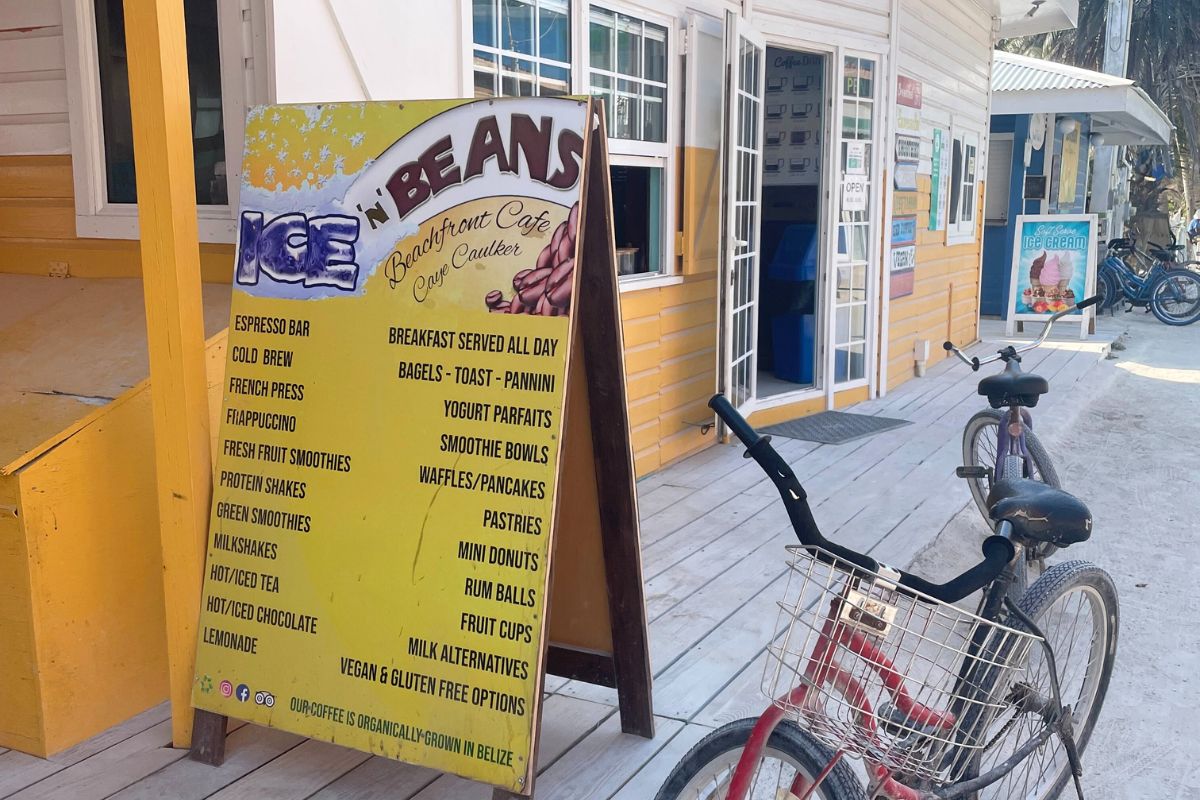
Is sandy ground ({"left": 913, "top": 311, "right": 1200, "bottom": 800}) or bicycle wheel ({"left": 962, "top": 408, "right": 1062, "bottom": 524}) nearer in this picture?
sandy ground ({"left": 913, "top": 311, "right": 1200, "bottom": 800})

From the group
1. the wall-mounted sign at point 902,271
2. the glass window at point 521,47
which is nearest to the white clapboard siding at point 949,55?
the wall-mounted sign at point 902,271

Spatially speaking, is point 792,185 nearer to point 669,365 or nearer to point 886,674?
point 669,365

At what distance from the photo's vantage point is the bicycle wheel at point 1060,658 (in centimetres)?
218

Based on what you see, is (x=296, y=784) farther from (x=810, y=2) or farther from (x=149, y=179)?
(x=810, y=2)

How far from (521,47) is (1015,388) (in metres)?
2.21

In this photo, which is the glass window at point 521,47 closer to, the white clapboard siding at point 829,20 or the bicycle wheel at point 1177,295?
the white clapboard siding at point 829,20

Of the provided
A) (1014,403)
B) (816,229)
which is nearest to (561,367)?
(1014,403)

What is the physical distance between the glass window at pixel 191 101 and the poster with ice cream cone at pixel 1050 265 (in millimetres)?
8947

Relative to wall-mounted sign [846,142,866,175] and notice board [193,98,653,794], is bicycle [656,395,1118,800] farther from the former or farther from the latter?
wall-mounted sign [846,142,866,175]

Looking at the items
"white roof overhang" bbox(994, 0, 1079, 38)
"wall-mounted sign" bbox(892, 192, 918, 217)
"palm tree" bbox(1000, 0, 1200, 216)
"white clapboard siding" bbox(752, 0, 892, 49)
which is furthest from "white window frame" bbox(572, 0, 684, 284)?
"palm tree" bbox(1000, 0, 1200, 216)

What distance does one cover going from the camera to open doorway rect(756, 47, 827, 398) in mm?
7285

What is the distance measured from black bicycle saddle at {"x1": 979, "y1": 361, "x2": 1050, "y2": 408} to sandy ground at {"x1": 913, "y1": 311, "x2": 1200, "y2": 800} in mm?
796

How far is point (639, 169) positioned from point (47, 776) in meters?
3.67

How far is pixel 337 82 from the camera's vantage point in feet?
10.3
